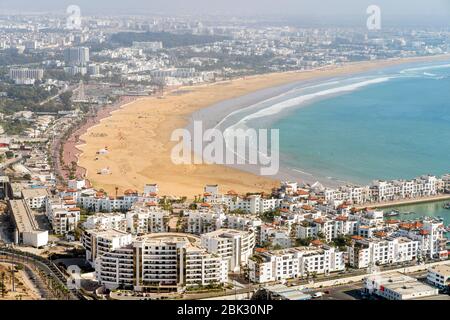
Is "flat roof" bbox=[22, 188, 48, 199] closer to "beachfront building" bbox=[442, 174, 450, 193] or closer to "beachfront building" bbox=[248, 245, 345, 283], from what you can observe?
"beachfront building" bbox=[248, 245, 345, 283]

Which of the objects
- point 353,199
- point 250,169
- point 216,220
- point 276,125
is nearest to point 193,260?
point 216,220

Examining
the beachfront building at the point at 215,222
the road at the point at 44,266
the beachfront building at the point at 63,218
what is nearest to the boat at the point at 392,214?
the beachfront building at the point at 215,222

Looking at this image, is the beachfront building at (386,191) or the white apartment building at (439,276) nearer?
the white apartment building at (439,276)

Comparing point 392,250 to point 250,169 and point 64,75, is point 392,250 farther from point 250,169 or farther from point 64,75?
point 64,75

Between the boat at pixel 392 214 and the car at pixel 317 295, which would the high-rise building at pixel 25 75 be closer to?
the boat at pixel 392 214

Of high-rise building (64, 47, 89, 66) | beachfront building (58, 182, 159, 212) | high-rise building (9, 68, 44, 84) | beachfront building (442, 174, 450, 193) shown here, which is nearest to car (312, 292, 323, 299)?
beachfront building (58, 182, 159, 212)

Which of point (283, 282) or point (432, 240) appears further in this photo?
point (432, 240)

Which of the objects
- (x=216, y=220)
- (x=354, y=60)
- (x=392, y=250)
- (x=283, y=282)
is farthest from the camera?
(x=354, y=60)
